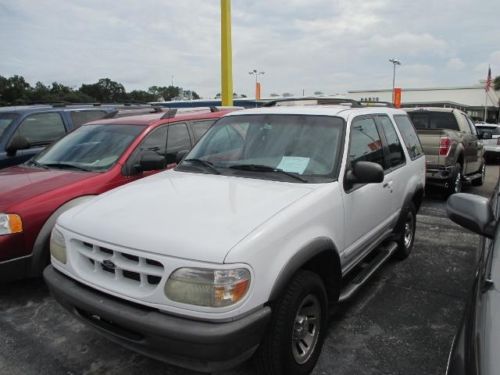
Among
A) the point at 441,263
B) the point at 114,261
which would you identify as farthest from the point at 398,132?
the point at 114,261

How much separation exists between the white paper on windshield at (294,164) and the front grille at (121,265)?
4.54ft

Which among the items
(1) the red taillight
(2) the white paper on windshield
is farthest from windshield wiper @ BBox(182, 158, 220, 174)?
(1) the red taillight

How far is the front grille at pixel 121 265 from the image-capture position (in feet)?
7.72

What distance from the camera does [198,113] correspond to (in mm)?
6301

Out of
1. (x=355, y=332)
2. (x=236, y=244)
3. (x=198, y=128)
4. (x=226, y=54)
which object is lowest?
(x=355, y=332)

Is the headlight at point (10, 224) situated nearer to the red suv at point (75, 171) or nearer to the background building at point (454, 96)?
the red suv at point (75, 171)

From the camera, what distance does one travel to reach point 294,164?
3.34 metres

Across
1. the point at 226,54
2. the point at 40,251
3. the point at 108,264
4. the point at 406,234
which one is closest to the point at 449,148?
the point at 406,234

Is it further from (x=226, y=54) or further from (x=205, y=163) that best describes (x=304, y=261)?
(x=226, y=54)

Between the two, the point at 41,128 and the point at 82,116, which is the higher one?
the point at 82,116

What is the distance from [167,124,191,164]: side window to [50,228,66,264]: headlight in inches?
98.6

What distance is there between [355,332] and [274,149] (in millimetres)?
1614

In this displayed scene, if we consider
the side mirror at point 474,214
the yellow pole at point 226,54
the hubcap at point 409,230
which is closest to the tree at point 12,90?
the yellow pole at point 226,54

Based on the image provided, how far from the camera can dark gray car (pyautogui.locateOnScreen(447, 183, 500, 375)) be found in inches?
59.2
